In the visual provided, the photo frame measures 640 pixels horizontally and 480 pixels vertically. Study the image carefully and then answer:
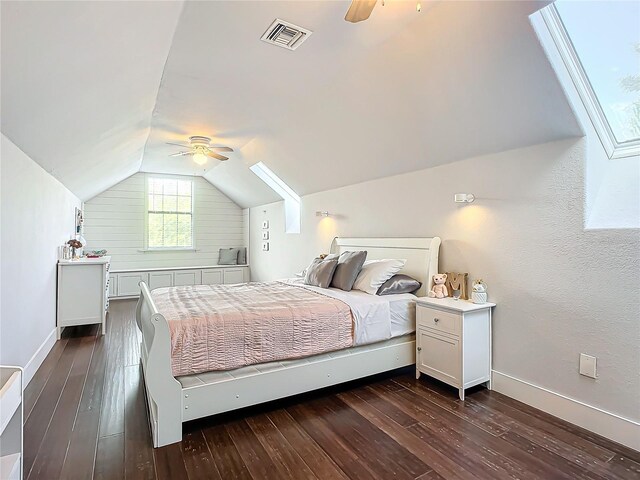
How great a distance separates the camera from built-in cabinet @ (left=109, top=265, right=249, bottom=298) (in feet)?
23.7

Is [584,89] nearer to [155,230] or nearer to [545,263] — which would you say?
[545,263]

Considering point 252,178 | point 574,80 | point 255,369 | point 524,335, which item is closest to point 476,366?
point 524,335

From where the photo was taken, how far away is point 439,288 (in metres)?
3.32

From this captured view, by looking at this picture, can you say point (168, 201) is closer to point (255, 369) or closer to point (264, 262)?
point (264, 262)

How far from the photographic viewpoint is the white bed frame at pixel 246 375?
2199mm

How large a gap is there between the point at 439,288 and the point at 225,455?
7.37ft

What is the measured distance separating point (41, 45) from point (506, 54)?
105 inches

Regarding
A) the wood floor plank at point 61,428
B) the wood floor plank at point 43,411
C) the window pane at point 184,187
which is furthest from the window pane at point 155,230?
the wood floor plank at point 61,428

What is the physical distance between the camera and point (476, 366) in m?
2.92

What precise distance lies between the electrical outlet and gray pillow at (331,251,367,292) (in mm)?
1973

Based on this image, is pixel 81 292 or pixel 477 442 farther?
pixel 81 292

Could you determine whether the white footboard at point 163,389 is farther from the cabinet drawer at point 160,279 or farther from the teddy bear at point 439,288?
the cabinet drawer at point 160,279

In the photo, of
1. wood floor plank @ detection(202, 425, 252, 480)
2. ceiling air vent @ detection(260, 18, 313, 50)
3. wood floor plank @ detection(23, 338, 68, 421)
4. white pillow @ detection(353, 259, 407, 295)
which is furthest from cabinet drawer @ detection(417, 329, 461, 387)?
wood floor plank @ detection(23, 338, 68, 421)

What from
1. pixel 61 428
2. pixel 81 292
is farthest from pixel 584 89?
A: pixel 81 292
